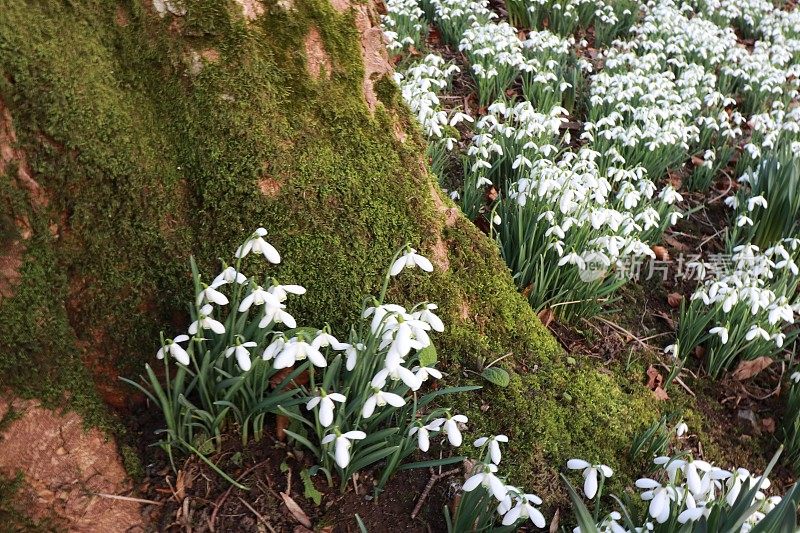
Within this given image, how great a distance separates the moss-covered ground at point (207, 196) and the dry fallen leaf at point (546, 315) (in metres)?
0.47

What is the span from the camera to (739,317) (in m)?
2.96

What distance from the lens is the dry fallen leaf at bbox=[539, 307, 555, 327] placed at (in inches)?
109

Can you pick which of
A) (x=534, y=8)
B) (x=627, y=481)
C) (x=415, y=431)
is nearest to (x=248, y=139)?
(x=415, y=431)

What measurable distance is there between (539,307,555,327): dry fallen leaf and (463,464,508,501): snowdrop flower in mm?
1290

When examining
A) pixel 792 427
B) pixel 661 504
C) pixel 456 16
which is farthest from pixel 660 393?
pixel 456 16

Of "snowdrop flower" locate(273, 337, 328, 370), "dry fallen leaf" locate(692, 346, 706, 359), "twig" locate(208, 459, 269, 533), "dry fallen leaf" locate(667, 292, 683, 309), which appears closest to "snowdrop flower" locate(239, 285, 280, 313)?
"snowdrop flower" locate(273, 337, 328, 370)

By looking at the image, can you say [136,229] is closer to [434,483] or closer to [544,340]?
[434,483]

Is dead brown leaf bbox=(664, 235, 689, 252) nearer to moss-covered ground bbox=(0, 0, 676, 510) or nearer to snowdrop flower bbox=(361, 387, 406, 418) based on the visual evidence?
moss-covered ground bbox=(0, 0, 676, 510)

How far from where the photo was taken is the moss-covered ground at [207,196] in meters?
1.68

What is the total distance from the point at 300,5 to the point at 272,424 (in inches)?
54.4

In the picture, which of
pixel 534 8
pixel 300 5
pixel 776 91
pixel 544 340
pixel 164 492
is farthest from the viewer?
pixel 534 8

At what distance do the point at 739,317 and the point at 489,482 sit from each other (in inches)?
78.7

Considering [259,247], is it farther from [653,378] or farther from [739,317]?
[739,317]

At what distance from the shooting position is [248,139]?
192cm
